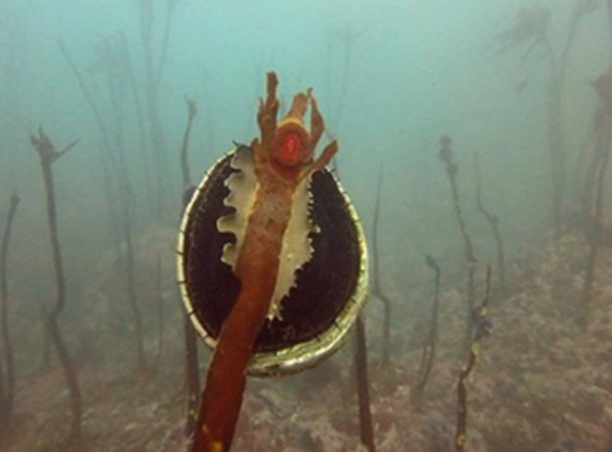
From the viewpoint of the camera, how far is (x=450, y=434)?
8.46 meters

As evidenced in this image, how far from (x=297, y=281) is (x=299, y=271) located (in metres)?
0.04

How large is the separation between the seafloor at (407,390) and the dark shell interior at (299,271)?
625 centimetres

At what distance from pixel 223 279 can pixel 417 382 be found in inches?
355

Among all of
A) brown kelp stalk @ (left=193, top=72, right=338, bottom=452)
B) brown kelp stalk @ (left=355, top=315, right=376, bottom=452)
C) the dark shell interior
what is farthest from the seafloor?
brown kelp stalk @ (left=193, top=72, right=338, bottom=452)

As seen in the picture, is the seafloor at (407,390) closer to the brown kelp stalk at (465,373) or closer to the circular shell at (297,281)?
the brown kelp stalk at (465,373)

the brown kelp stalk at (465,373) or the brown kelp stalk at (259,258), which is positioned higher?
the brown kelp stalk at (259,258)

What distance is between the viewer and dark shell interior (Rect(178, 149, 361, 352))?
1.65 metres

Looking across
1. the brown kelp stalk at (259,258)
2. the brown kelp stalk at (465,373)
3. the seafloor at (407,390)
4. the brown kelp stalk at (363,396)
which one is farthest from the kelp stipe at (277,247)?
the seafloor at (407,390)

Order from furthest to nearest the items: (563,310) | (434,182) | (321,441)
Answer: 1. (434,182)
2. (563,310)
3. (321,441)

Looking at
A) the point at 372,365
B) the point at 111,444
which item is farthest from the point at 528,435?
the point at 111,444

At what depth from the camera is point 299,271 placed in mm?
1749

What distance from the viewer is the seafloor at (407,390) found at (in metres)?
7.93

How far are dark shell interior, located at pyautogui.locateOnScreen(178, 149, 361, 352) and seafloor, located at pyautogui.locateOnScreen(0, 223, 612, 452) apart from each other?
6.25 m

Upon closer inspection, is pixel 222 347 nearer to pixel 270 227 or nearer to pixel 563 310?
pixel 270 227
